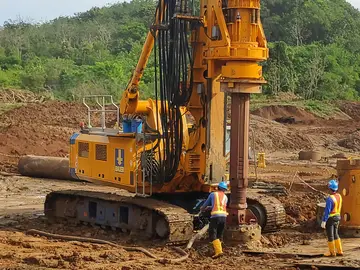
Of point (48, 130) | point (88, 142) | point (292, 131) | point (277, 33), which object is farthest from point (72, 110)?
point (277, 33)

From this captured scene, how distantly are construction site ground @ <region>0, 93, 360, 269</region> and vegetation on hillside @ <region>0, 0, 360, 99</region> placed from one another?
6.90 meters

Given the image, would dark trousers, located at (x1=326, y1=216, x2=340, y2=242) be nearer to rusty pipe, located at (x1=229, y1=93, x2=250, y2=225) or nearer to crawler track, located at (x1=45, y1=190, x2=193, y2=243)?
rusty pipe, located at (x1=229, y1=93, x2=250, y2=225)

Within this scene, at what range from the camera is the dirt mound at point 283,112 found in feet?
148

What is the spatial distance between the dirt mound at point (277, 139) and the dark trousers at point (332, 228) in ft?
72.3

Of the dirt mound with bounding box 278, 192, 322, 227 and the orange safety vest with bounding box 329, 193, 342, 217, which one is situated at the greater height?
the orange safety vest with bounding box 329, 193, 342, 217

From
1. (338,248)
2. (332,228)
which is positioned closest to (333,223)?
(332,228)

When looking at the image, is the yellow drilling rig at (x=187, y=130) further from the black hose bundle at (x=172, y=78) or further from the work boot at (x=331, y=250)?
the work boot at (x=331, y=250)

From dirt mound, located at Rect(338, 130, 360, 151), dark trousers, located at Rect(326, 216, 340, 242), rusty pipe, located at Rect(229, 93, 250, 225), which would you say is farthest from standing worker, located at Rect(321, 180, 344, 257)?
dirt mound, located at Rect(338, 130, 360, 151)

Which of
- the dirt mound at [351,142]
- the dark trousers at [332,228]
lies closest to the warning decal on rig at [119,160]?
the dark trousers at [332,228]

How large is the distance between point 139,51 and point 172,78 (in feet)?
151

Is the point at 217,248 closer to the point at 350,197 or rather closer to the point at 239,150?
the point at 239,150

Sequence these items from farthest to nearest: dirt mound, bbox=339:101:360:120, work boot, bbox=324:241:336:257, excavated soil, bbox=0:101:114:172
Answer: dirt mound, bbox=339:101:360:120 → excavated soil, bbox=0:101:114:172 → work boot, bbox=324:241:336:257

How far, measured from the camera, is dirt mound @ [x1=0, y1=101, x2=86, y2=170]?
29.4 meters

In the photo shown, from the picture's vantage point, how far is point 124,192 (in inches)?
672
